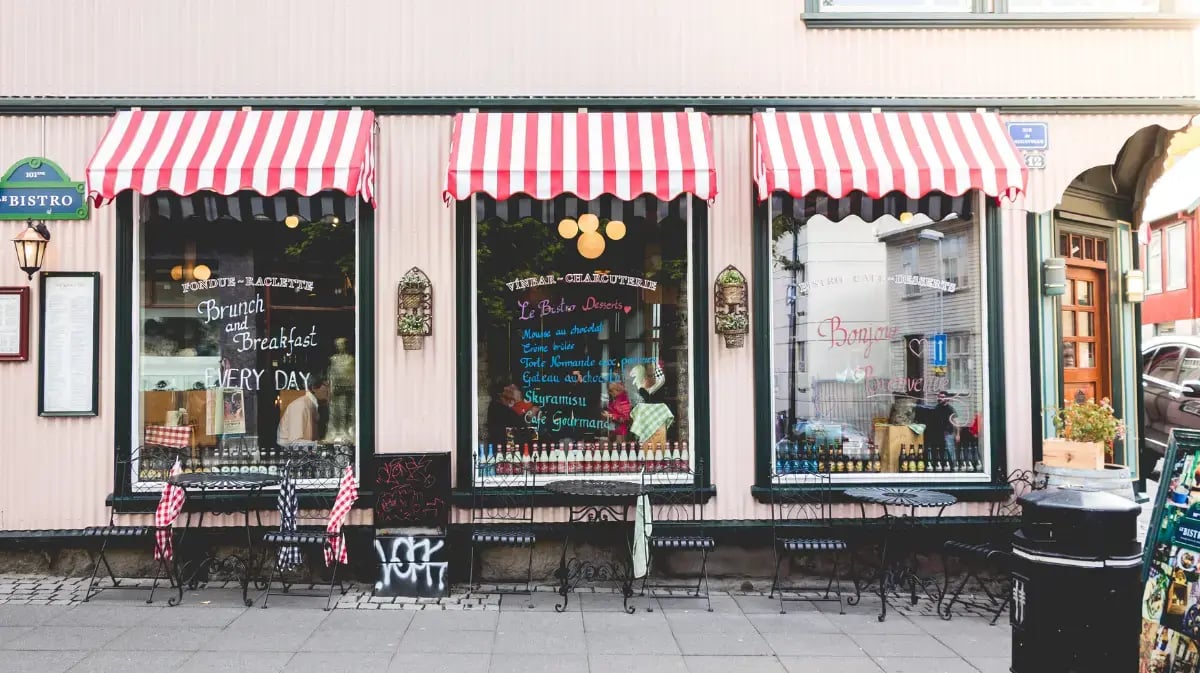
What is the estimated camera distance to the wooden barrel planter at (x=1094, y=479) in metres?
6.62

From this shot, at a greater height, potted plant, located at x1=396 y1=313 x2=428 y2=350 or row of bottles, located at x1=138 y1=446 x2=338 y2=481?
potted plant, located at x1=396 y1=313 x2=428 y2=350

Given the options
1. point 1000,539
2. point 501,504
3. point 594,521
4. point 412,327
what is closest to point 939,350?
point 1000,539

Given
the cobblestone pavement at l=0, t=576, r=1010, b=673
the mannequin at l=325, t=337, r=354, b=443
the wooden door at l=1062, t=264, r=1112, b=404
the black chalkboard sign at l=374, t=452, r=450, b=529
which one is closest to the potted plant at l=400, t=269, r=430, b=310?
the mannequin at l=325, t=337, r=354, b=443

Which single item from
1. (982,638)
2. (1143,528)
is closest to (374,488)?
(982,638)

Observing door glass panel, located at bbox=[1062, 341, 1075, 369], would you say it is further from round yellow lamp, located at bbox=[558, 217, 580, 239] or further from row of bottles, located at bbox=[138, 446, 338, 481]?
row of bottles, located at bbox=[138, 446, 338, 481]

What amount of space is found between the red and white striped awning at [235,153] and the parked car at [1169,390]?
423 inches

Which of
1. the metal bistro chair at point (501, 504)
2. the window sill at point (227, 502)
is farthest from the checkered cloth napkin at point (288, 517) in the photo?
the metal bistro chair at point (501, 504)

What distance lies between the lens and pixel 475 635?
5.74m

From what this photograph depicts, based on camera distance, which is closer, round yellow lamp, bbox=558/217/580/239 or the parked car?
round yellow lamp, bbox=558/217/580/239

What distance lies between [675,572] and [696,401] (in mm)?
1496

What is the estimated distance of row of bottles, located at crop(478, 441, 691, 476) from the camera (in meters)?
7.21

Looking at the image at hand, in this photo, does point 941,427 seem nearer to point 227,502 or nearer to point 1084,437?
point 1084,437

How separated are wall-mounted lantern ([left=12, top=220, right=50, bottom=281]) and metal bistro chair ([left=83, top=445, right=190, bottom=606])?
176 cm

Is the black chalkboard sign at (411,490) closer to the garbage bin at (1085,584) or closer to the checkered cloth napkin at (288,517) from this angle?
the checkered cloth napkin at (288,517)
